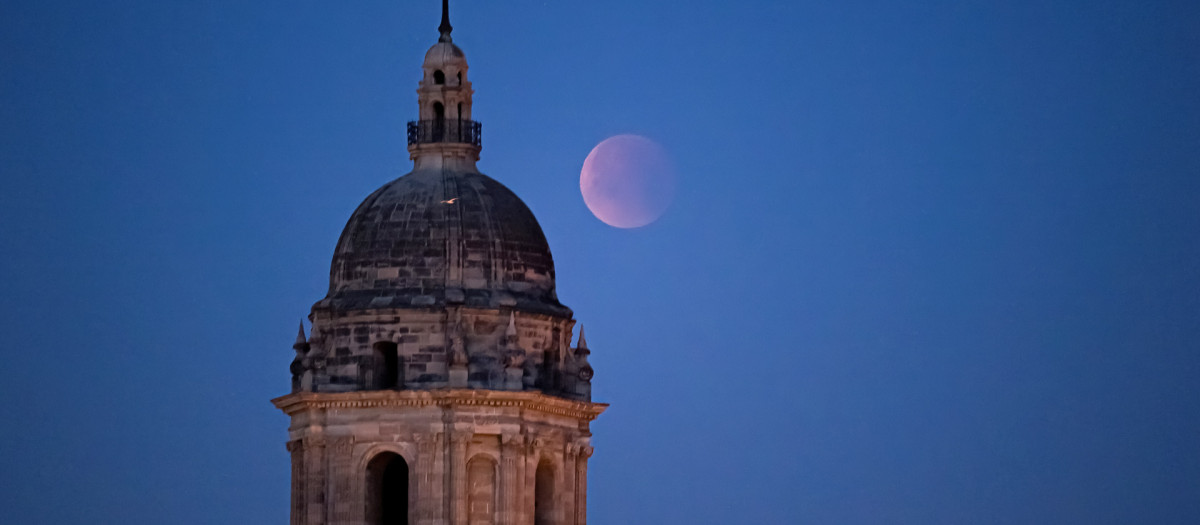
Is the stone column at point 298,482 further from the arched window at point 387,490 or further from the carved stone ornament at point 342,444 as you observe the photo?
the arched window at point 387,490

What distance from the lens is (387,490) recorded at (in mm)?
138125

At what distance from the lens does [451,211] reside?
137750 millimetres

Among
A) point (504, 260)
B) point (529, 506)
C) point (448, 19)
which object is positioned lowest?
point (529, 506)

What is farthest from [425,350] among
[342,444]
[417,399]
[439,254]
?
[342,444]

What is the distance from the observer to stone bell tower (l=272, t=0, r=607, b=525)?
136 meters

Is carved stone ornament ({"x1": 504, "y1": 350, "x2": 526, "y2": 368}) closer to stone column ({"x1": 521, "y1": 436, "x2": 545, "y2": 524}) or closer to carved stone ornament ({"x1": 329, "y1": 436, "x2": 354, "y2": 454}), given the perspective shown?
stone column ({"x1": 521, "y1": 436, "x2": 545, "y2": 524})

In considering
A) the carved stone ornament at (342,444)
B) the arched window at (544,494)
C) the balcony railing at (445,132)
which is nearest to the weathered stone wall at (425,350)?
the carved stone ornament at (342,444)

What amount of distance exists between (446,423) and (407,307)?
423cm

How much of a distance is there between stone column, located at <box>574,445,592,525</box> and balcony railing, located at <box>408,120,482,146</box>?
459 inches

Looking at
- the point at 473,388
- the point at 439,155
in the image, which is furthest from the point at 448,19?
the point at 473,388

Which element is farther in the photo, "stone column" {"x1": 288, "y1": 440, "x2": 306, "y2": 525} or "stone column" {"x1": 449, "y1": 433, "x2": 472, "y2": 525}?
"stone column" {"x1": 288, "y1": 440, "x2": 306, "y2": 525}

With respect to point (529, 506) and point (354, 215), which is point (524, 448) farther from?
point (354, 215)

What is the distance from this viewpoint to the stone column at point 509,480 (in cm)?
13588

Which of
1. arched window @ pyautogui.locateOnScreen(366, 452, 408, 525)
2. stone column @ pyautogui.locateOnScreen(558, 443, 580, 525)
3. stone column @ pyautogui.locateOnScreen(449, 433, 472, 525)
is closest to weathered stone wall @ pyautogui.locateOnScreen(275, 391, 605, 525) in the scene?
stone column @ pyautogui.locateOnScreen(449, 433, 472, 525)
